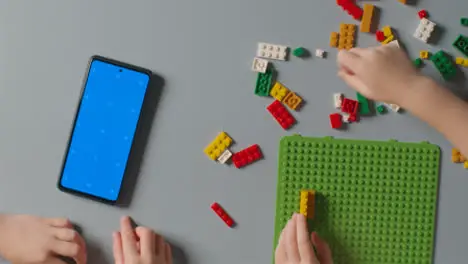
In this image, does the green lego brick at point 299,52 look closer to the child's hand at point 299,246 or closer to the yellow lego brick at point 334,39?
the yellow lego brick at point 334,39

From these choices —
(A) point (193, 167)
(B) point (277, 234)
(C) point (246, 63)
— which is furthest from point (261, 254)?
(C) point (246, 63)

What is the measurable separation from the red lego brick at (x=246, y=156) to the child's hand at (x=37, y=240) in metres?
0.26

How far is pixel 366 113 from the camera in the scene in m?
0.89

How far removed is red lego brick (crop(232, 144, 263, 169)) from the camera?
90 centimetres

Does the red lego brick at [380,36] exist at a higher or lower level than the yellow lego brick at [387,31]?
lower

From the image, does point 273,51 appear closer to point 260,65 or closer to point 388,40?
point 260,65

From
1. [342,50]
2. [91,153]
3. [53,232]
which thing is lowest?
[53,232]

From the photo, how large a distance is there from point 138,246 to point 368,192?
35cm

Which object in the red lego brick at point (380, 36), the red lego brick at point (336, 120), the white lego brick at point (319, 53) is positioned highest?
the red lego brick at point (380, 36)

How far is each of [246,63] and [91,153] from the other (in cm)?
26

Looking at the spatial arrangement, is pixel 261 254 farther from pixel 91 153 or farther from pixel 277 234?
pixel 91 153

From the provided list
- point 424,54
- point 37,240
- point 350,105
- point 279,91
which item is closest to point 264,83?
point 279,91

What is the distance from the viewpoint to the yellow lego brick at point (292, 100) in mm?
891

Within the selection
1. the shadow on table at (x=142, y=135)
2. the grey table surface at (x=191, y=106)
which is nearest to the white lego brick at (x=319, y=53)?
the grey table surface at (x=191, y=106)
